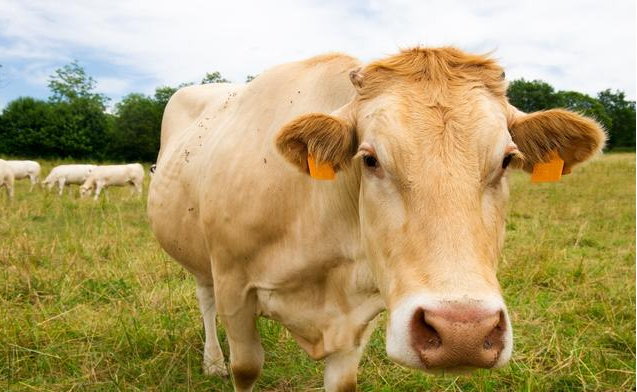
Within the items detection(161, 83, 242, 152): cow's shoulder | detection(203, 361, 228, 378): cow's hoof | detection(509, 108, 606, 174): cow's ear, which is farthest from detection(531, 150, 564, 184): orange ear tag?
detection(161, 83, 242, 152): cow's shoulder

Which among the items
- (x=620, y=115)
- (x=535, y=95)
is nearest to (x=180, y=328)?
(x=535, y=95)

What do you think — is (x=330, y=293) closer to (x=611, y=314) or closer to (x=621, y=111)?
(x=611, y=314)

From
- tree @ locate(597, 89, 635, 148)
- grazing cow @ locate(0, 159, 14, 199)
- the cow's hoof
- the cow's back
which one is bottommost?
the cow's hoof

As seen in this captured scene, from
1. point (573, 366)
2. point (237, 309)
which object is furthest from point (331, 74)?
point (573, 366)

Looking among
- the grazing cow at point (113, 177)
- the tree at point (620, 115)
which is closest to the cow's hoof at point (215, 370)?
the grazing cow at point (113, 177)

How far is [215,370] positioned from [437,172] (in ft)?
9.06

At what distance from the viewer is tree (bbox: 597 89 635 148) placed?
208 ft

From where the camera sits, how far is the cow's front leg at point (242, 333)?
299 centimetres

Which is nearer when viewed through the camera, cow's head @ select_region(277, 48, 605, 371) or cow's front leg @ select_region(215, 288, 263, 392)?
cow's head @ select_region(277, 48, 605, 371)

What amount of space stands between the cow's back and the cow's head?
1.40 feet

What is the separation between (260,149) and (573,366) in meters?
2.65

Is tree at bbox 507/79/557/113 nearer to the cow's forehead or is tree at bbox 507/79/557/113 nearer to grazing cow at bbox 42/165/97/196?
grazing cow at bbox 42/165/97/196

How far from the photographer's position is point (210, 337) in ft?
13.3

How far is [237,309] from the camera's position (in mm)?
2994
